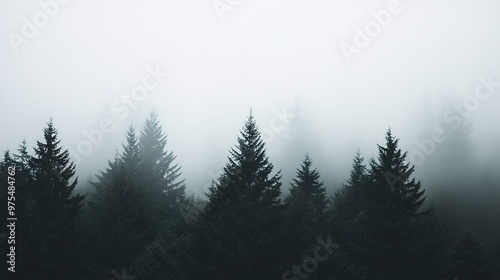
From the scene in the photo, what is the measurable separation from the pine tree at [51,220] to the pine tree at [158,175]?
895cm

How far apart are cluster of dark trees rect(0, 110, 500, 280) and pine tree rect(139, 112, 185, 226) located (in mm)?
6783

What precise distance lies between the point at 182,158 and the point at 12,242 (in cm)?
8943

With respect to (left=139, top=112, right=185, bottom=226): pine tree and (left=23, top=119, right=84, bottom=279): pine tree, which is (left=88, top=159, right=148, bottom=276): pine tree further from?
(left=139, top=112, right=185, bottom=226): pine tree

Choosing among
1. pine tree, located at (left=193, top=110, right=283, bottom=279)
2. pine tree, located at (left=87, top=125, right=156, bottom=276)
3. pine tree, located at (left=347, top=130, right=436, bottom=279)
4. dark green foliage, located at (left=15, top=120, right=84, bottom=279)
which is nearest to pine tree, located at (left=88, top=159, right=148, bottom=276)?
pine tree, located at (left=87, top=125, right=156, bottom=276)

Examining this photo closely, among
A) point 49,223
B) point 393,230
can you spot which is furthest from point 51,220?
point 393,230

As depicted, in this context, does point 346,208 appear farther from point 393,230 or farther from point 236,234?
point 236,234

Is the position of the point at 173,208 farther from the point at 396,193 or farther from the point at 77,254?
the point at 396,193

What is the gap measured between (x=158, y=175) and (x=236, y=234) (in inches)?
764

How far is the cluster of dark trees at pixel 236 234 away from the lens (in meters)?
19.8

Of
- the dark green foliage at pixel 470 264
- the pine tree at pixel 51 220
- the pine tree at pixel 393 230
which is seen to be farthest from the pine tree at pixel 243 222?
the dark green foliage at pixel 470 264

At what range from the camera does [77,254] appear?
23391mm

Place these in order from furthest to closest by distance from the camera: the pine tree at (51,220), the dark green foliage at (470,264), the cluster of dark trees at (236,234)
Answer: the dark green foliage at (470,264) < the pine tree at (51,220) < the cluster of dark trees at (236,234)

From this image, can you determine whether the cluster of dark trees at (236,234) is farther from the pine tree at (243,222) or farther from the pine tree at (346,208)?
the pine tree at (346,208)

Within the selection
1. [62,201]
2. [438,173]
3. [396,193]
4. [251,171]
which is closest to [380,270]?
[396,193]
